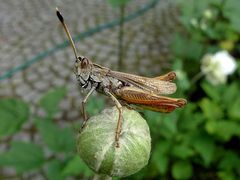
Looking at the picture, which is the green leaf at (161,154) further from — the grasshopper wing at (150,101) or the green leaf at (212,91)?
the grasshopper wing at (150,101)

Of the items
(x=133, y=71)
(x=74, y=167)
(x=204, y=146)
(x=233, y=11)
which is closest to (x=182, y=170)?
(x=204, y=146)

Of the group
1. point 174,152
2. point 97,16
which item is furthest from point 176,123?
point 97,16

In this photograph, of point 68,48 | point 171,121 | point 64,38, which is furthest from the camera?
point 64,38

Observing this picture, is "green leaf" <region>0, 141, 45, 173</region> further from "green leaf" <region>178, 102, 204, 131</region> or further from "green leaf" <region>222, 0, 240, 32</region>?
"green leaf" <region>222, 0, 240, 32</region>

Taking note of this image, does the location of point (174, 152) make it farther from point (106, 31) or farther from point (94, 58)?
point (106, 31)

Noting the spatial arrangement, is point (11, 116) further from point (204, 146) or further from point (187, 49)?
point (187, 49)

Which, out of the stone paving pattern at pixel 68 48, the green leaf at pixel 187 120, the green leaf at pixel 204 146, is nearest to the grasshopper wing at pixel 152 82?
the green leaf at pixel 187 120

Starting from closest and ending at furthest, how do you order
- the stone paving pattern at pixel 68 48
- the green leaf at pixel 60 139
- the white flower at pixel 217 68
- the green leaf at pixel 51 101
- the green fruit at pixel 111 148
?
the green fruit at pixel 111 148 < the green leaf at pixel 60 139 < the green leaf at pixel 51 101 < the white flower at pixel 217 68 < the stone paving pattern at pixel 68 48

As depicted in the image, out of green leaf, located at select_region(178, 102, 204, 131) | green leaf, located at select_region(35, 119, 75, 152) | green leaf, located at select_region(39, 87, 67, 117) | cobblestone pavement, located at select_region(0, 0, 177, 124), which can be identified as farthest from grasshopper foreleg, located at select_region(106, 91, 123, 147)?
cobblestone pavement, located at select_region(0, 0, 177, 124)
